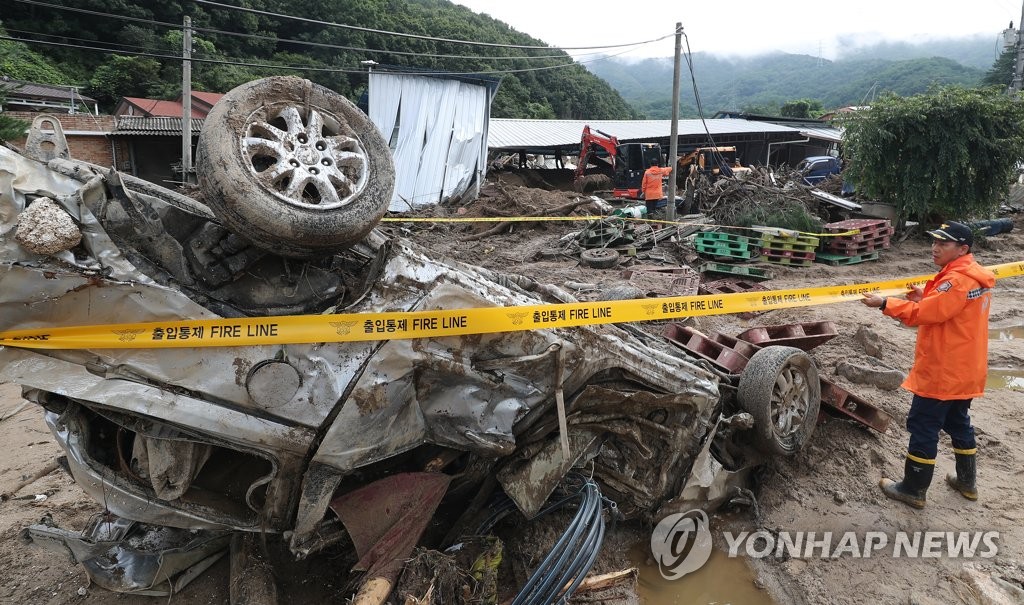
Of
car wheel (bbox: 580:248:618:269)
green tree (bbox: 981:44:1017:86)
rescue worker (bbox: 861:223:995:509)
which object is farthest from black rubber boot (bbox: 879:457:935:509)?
green tree (bbox: 981:44:1017:86)

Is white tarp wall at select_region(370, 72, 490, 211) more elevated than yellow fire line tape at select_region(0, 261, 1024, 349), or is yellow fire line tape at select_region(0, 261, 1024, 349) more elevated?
white tarp wall at select_region(370, 72, 490, 211)

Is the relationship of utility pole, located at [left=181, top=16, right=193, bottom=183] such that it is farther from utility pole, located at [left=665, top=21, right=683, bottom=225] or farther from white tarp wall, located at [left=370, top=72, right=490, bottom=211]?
utility pole, located at [left=665, top=21, right=683, bottom=225]

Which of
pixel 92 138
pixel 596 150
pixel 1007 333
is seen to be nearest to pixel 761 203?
pixel 1007 333

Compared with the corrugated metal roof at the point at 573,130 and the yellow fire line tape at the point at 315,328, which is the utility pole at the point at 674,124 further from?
the corrugated metal roof at the point at 573,130

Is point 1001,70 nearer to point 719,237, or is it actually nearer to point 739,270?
point 719,237

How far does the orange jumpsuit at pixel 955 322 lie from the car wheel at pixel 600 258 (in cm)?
673

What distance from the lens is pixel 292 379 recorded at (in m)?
2.31

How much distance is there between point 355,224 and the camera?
247 centimetres

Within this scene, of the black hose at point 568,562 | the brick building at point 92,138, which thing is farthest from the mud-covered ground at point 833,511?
the brick building at point 92,138

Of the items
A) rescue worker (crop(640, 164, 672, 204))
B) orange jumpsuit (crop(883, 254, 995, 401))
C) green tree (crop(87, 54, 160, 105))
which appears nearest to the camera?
orange jumpsuit (crop(883, 254, 995, 401))

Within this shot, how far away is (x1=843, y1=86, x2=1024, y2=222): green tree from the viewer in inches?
436

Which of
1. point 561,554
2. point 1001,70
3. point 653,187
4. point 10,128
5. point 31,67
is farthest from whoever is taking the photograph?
point 1001,70

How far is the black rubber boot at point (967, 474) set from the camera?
3799mm

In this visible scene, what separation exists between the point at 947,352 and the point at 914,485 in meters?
0.89
